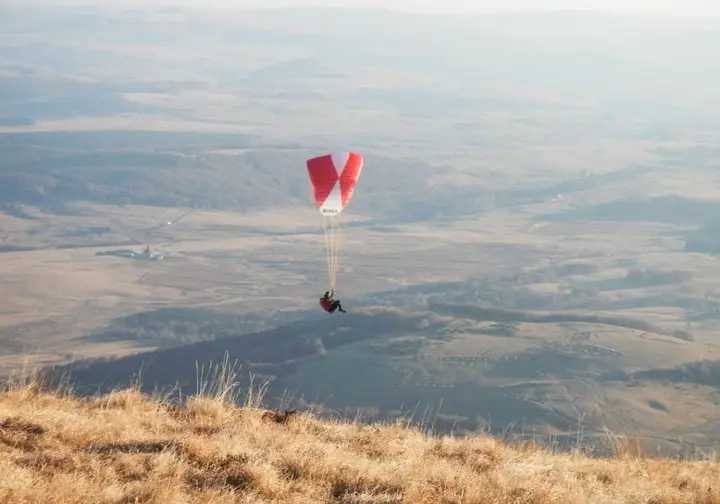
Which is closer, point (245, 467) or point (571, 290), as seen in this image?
point (245, 467)

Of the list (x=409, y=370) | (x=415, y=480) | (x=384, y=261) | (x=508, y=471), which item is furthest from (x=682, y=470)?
(x=384, y=261)

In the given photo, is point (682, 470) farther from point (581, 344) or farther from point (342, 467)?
point (581, 344)

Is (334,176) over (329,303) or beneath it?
over

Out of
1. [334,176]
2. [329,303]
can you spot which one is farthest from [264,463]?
[334,176]

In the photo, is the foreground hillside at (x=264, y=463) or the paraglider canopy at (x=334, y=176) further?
the paraglider canopy at (x=334, y=176)

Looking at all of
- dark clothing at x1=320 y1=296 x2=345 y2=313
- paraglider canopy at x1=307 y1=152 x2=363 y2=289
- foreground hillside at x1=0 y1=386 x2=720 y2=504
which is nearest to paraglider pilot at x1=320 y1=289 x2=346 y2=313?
dark clothing at x1=320 y1=296 x2=345 y2=313

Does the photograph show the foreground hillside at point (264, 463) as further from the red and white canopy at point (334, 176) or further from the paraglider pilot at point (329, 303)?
the red and white canopy at point (334, 176)

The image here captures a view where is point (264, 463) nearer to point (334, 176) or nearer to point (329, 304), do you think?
point (329, 304)

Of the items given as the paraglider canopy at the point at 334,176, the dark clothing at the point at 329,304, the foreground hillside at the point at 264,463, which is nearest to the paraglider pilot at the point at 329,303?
the dark clothing at the point at 329,304
